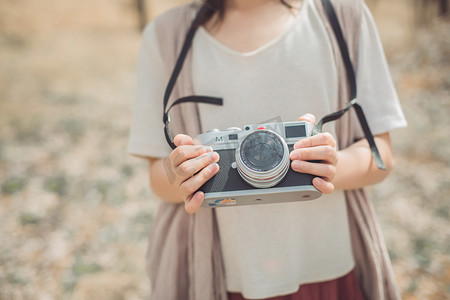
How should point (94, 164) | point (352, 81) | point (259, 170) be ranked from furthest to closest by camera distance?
point (94, 164) → point (352, 81) → point (259, 170)

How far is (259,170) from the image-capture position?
0.58 m

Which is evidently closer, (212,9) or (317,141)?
(317,141)

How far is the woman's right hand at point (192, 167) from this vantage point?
0.59 metres

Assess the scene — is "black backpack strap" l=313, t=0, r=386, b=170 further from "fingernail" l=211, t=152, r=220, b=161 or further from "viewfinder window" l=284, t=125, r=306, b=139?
"fingernail" l=211, t=152, r=220, b=161

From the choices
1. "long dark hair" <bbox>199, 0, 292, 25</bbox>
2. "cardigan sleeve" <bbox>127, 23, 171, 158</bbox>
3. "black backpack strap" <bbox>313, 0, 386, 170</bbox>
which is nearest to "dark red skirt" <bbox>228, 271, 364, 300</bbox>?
"black backpack strap" <bbox>313, 0, 386, 170</bbox>

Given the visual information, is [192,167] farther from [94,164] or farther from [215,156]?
[94,164]

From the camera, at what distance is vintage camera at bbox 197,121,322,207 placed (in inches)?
22.9

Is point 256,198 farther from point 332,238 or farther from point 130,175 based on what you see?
point 130,175

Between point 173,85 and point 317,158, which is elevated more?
point 173,85

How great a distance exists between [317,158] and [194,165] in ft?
0.69

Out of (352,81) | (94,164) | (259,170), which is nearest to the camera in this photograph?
(259,170)

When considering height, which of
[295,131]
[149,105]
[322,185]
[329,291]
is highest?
[149,105]

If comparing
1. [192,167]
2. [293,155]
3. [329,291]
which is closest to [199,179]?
[192,167]

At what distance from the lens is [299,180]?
59cm
